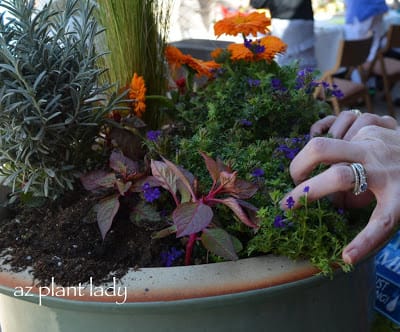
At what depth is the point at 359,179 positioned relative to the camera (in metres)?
0.77

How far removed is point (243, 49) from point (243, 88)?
0.40ft

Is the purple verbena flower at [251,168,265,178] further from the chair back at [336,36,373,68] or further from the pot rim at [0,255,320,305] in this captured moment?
the chair back at [336,36,373,68]

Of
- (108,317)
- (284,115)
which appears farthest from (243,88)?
(108,317)

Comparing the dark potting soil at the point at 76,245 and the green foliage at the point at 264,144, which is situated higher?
the green foliage at the point at 264,144

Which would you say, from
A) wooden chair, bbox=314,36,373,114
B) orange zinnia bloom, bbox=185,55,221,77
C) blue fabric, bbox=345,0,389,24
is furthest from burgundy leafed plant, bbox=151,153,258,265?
blue fabric, bbox=345,0,389,24

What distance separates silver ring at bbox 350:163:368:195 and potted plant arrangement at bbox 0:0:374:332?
62 mm

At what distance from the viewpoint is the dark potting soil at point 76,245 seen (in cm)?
78

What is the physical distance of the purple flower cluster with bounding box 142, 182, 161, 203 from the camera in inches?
33.5

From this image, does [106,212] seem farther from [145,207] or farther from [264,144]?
[264,144]

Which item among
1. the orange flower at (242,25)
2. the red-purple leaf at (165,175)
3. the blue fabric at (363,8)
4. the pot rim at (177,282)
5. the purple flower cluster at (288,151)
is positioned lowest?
the blue fabric at (363,8)

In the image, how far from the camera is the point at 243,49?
1.25 meters

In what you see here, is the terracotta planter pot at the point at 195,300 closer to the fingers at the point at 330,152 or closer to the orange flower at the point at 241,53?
the fingers at the point at 330,152

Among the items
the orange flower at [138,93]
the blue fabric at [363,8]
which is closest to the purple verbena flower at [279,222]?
the orange flower at [138,93]

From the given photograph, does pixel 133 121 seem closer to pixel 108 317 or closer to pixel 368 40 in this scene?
pixel 108 317
